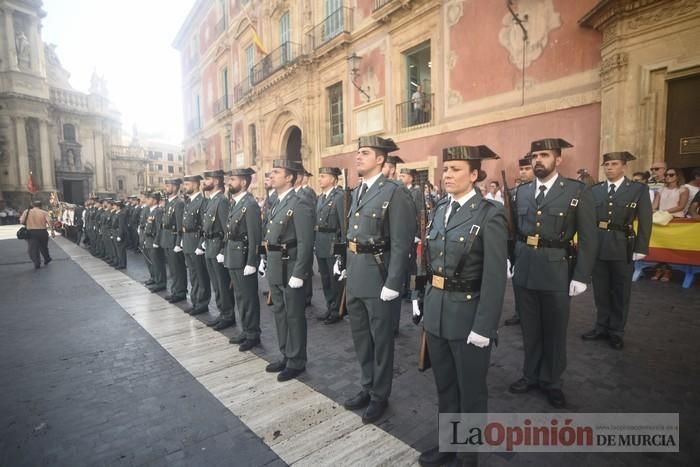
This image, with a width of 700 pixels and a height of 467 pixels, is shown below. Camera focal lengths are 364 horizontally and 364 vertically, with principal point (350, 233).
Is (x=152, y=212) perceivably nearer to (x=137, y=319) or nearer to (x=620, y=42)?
(x=137, y=319)

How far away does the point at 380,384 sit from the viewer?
303cm

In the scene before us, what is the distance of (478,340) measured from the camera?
215 centimetres

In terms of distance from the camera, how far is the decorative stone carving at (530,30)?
8.39 meters

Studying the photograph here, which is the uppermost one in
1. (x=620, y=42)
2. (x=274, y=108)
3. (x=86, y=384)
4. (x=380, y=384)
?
(x=274, y=108)

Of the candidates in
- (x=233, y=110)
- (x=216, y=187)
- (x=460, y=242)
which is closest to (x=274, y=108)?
(x=233, y=110)

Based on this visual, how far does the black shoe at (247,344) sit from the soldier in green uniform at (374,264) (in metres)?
1.85

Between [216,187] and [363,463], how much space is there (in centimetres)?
420

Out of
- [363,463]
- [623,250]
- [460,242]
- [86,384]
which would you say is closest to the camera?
[460,242]

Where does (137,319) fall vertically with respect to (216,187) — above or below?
below

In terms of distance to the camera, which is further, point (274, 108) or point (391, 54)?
point (274, 108)

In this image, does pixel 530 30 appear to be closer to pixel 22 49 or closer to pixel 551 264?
pixel 551 264

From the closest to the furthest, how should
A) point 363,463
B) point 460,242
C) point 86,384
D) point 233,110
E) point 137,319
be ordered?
point 460,242 → point 363,463 → point 86,384 → point 137,319 → point 233,110

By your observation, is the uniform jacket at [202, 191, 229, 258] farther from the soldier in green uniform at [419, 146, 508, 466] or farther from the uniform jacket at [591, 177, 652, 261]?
the uniform jacket at [591, 177, 652, 261]

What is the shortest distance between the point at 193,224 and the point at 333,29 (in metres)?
12.6
